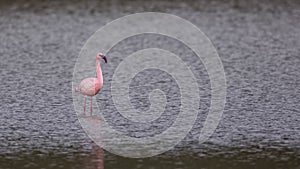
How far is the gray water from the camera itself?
30.5 ft

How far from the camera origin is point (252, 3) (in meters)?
20.8

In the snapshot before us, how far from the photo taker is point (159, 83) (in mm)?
12852

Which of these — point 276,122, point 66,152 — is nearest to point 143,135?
point 66,152

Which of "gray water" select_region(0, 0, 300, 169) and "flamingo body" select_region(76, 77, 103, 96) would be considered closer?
"gray water" select_region(0, 0, 300, 169)

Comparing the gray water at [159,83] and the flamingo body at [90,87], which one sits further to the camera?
the flamingo body at [90,87]

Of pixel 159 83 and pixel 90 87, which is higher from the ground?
pixel 159 83

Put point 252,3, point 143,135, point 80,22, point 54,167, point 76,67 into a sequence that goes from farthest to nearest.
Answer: point 252,3
point 80,22
point 76,67
point 143,135
point 54,167

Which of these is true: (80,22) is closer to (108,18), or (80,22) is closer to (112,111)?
(108,18)

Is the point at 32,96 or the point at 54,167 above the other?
the point at 32,96

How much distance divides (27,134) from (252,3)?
466 inches

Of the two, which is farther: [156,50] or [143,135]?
[156,50]

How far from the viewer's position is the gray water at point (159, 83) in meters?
9.29

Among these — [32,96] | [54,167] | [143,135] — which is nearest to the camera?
[54,167]

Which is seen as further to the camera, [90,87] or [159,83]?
[159,83]
